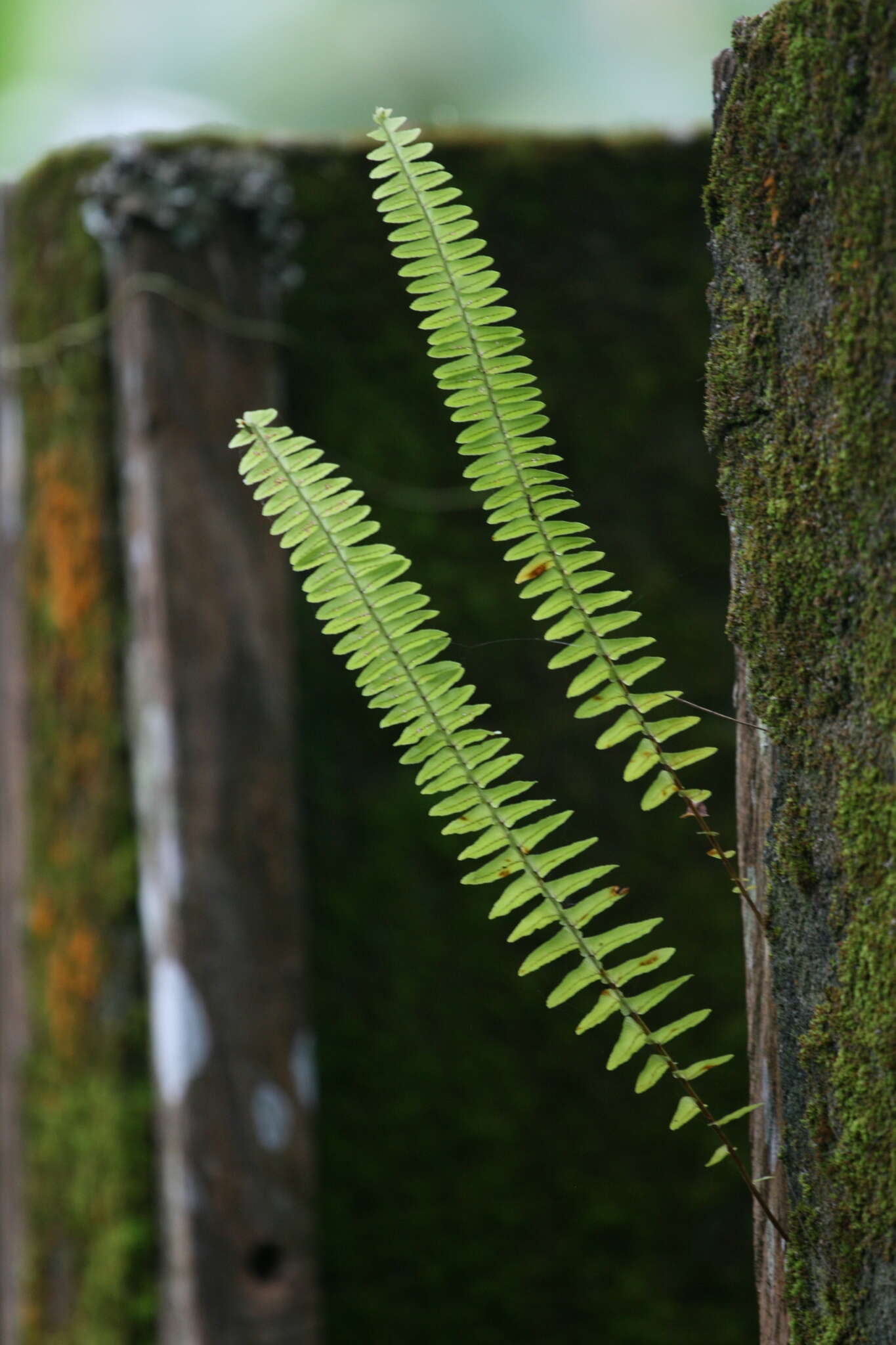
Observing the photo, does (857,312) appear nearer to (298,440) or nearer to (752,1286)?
(298,440)

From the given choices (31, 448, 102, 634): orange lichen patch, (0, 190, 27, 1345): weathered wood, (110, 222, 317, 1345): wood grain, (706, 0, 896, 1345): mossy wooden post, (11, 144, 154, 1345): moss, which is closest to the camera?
(706, 0, 896, 1345): mossy wooden post

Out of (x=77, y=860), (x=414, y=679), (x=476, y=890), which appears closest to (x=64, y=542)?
(x=77, y=860)

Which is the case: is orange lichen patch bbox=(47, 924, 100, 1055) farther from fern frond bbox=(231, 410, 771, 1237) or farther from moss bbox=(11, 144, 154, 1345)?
fern frond bbox=(231, 410, 771, 1237)

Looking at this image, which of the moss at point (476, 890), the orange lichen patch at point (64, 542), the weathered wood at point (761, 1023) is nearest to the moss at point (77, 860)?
the orange lichen patch at point (64, 542)

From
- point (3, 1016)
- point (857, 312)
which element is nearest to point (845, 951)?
point (857, 312)

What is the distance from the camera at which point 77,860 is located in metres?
2.36

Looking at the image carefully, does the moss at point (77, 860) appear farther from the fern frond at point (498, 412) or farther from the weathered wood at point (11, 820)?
the fern frond at point (498, 412)

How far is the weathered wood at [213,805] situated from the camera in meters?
2.08

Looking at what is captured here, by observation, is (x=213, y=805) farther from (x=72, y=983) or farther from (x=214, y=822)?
(x=72, y=983)

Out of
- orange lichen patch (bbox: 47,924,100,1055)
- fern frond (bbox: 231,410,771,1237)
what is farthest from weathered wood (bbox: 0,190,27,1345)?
fern frond (bbox: 231,410,771,1237)

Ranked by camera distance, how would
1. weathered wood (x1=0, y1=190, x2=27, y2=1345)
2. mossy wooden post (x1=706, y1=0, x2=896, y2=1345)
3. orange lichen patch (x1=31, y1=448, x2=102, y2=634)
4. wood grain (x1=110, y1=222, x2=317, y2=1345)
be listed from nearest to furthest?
mossy wooden post (x1=706, y1=0, x2=896, y2=1345) < wood grain (x1=110, y1=222, x2=317, y2=1345) < orange lichen patch (x1=31, y1=448, x2=102, y2=634) < weathered wood (x1=0, y1=190, x2=27, y2=1345)

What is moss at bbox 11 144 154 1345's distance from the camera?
222 cm

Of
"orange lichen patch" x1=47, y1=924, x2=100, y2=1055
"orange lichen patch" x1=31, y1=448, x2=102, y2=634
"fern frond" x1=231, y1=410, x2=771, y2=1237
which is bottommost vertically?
"orange lichen patch" x1=47, y1=924, x2=100, y2=1055

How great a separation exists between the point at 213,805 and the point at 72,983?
1.52 feet
